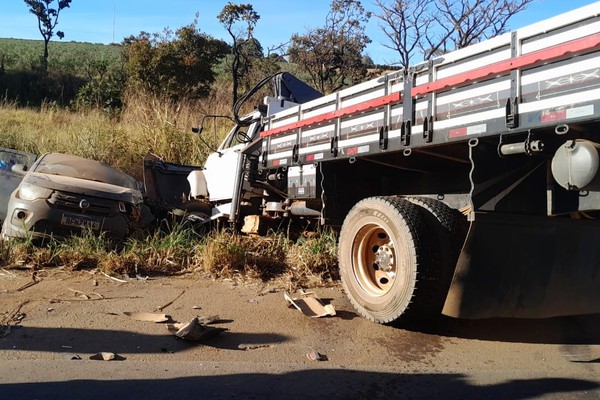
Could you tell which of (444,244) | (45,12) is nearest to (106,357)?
(444,244)

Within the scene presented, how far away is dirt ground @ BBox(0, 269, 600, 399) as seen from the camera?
155 inches

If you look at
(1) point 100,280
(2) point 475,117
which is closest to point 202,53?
(1) point 100,280

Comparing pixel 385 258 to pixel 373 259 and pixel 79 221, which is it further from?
pixel 79 221

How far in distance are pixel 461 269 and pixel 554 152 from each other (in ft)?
3.89

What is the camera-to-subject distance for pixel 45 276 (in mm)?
7004

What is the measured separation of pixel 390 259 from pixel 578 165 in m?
1.95

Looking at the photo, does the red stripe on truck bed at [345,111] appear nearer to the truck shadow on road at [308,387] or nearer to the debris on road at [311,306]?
the debris on road at [311,306]

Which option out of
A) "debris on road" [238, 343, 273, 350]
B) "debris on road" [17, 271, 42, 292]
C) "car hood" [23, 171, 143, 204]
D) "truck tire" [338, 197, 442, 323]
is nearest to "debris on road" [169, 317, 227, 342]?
"debris on road" [238, 343, 273, 350]

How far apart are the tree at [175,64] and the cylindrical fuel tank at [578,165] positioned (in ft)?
54.3

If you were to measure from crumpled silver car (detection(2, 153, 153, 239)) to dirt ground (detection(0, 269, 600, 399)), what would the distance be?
1.17 meters

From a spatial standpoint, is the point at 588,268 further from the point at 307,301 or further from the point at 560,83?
the point at 307,301

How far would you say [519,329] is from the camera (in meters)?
5.53

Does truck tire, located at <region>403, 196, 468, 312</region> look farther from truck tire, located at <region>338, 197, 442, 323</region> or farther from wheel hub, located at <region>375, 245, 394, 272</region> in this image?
wheel hub, located at <region>375, 245, 394, 272</region>

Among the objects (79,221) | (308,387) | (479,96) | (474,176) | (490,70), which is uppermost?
(490,70)
